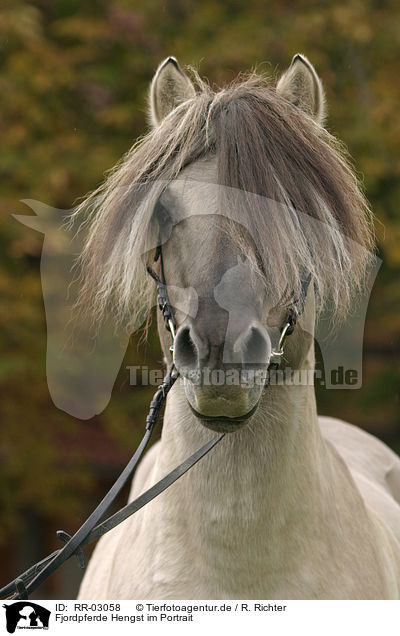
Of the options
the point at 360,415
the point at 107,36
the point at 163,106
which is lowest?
the point at 360,415

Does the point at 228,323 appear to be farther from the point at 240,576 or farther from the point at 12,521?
the point at 12,521

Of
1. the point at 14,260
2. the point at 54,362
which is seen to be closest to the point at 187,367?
the point at 54,362

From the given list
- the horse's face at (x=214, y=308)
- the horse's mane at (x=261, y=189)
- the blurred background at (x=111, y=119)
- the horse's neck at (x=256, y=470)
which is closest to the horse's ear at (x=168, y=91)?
the horse's mane at (x=261, y=189)

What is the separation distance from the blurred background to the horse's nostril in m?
4.03

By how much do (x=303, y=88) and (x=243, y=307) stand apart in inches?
45.5

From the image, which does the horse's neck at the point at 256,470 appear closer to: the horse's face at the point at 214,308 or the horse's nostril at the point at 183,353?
the horse's face at the point at 214,308

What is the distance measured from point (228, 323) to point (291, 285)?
351 millimetres

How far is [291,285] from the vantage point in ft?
7.54

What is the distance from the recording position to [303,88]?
285 centimetres

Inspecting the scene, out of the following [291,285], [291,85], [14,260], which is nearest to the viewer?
[291,285]
